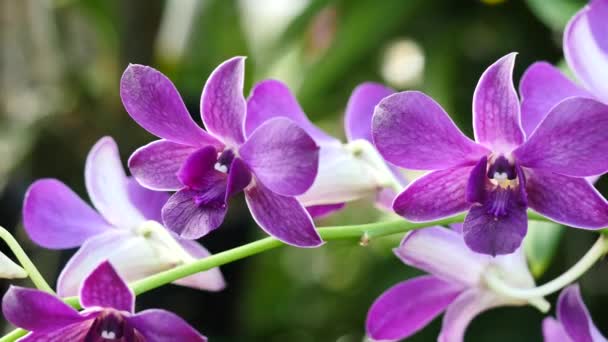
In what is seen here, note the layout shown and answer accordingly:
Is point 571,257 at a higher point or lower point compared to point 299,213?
lower

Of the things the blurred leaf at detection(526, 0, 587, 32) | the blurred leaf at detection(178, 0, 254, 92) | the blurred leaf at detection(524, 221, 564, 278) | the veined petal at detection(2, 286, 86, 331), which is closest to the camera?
the veined petal at detection(2, 286, 86, 331)

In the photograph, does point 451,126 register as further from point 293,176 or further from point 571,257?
point 571,257

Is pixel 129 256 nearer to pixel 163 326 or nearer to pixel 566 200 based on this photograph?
pixel 163 326

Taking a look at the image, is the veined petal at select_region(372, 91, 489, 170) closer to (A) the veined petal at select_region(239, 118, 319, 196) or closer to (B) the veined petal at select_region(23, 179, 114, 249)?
(A) the veined petal at select_region(239, 118, 319, 196)

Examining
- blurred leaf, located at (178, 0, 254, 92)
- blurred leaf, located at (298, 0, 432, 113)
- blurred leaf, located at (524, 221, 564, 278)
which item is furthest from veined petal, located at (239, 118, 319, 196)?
blurred leaf, located at (178, 0, 254, 92)

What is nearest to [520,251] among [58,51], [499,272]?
[499,272]

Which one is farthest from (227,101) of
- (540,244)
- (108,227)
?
(540,244)

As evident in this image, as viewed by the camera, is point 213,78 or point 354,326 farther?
point 354,326
